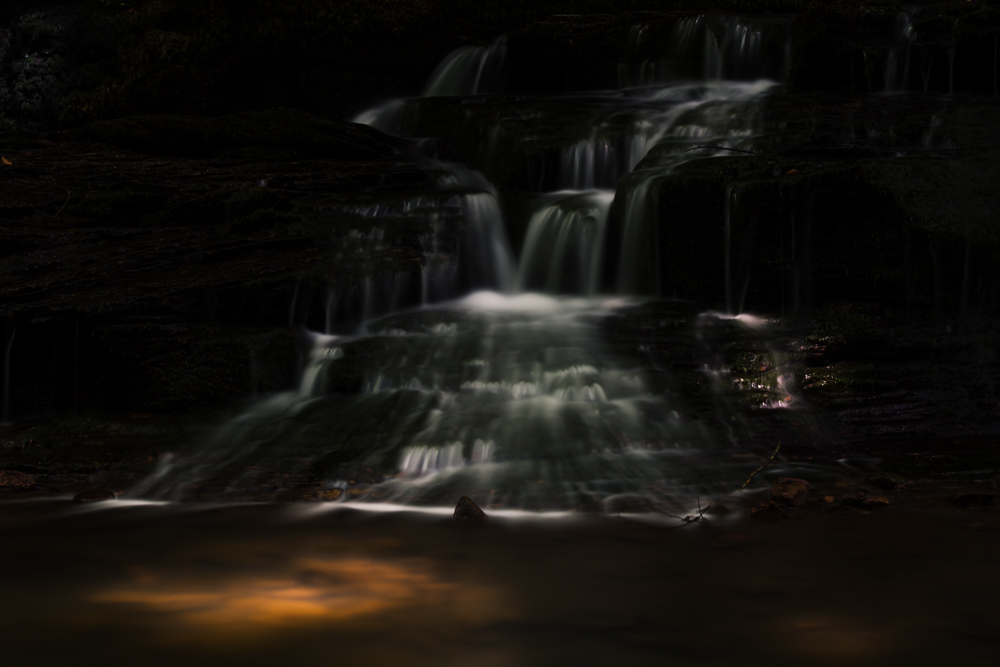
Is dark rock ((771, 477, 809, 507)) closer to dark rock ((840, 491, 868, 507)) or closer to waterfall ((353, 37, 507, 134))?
dark rock ((840, 491, 868, 507))

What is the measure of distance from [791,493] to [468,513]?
1.55m

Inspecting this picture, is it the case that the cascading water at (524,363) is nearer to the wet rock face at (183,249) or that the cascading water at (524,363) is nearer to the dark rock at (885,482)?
the wet rock face at (183,249)

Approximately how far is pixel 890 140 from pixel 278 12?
10335 millimetres

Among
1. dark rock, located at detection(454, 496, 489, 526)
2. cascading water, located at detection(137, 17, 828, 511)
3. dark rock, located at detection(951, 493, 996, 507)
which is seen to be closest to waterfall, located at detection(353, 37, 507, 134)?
cascading water, located at detection(137, 17, 828, 511)

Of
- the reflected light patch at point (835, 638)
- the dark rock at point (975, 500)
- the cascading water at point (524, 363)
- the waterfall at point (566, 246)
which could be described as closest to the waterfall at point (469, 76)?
the cascading water at point (524, 363)

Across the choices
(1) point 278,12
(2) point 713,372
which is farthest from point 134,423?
(1) point 278,12

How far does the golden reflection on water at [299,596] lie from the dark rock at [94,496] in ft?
5.40

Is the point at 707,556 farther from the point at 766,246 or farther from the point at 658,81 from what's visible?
the point at 658,81

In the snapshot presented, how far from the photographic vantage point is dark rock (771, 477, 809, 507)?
3766 millimetres

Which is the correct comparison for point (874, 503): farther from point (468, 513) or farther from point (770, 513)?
point (468, 513)

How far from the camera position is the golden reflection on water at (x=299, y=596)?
2469 mm

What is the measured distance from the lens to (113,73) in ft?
43.1

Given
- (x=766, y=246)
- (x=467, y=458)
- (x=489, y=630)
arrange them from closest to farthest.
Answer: (x=489, y=630) < (x=467, y=458) < (x=766, y=246)

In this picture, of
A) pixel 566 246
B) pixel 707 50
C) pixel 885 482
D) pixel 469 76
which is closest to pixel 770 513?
pixel 885 482
